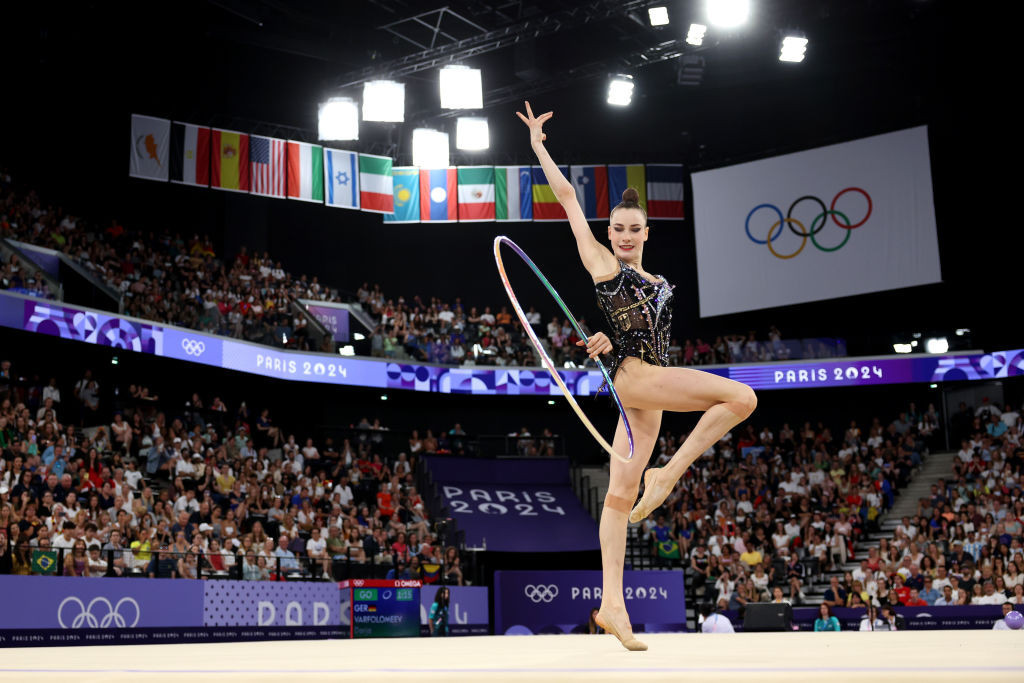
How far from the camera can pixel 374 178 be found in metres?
23.8

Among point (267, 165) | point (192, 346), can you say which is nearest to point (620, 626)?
point (192, 346)

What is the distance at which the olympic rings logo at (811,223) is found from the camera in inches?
1001

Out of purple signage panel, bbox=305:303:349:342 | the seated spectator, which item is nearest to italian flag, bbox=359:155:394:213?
purple signage panel, bbox=305:303:349:342

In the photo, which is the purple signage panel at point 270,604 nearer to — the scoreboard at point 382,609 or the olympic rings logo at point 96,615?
the olympic rings logo at point 96,615

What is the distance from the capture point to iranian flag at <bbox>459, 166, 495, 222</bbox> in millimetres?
24141

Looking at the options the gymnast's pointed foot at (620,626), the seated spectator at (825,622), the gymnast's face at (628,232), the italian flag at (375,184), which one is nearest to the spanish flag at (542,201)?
the italian flag at (375,184)

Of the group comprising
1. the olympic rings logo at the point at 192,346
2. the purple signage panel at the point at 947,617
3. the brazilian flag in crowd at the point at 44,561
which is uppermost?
the olympic rings logo at the point at 192,346

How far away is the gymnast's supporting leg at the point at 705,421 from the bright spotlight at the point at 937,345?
22311 mm

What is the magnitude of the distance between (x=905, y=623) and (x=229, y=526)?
11062 millimetres

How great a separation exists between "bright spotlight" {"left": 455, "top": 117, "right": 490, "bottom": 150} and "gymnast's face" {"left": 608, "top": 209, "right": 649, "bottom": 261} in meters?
17.7

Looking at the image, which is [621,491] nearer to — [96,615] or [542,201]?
[96,615]

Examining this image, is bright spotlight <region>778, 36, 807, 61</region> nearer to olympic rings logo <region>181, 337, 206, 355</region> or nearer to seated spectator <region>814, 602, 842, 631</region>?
seated spectator <region>814, 602, 842, 631</region>

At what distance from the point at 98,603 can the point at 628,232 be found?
34.0 ft

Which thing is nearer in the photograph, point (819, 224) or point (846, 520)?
point (846, 520)
